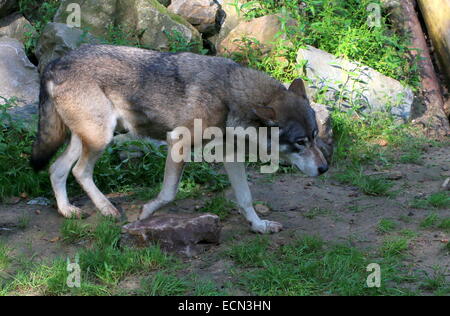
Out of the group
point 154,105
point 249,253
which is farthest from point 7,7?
point 249,253

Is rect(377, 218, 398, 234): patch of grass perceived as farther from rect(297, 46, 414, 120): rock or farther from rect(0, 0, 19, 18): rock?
rect(0, 0, 19, 18): rock

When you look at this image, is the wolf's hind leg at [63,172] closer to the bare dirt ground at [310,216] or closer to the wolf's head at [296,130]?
the bare dirt ground at [310,216]

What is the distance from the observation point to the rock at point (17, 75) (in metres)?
7.13

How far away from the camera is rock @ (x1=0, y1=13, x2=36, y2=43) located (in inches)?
321

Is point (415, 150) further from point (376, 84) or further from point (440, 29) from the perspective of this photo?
point (440, 29)

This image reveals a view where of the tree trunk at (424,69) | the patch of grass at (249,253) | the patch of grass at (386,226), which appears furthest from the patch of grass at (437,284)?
the tree trunk at (424,69)

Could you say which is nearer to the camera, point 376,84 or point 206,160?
point 206,160

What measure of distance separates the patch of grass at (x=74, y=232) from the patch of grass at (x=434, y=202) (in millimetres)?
3144

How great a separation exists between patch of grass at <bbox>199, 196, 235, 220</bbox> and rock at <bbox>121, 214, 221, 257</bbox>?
76 centimetres

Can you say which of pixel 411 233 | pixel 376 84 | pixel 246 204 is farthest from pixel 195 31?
pixel 411 233

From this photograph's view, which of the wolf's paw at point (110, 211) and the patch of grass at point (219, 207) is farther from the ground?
the patch of grass at point (219, 207)

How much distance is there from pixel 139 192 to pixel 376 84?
13.2 ft

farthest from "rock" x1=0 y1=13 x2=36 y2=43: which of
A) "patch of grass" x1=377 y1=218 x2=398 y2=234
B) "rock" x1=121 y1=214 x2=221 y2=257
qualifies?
"patch of grass" x1=377 y1=218 x2=398 y2=234

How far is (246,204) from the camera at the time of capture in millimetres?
4879
